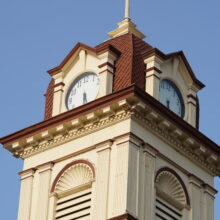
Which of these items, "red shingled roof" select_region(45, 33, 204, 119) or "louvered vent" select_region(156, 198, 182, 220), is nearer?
"louvered vent" select_region(156, 198, 182, 220)

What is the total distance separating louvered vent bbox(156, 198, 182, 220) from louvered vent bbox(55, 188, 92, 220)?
2.39m

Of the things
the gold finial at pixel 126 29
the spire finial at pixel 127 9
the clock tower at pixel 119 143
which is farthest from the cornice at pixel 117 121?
the spire finial at pixel 127 9

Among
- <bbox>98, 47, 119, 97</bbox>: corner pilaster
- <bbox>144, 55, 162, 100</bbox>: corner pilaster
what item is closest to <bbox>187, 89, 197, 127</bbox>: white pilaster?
<bbox>144, 55, 162, 100</bbox>: corner pilaster

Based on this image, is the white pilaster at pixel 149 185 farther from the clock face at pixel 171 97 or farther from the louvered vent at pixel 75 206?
the clock face at pixel 171 97

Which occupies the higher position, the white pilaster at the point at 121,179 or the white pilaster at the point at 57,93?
the white pilaster at the point at 57,93

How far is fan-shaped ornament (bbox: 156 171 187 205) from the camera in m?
47.0

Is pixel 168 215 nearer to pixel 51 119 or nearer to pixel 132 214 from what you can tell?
pixel 132 214

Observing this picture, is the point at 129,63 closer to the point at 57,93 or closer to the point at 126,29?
the point at 57,93

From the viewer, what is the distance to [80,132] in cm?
4759

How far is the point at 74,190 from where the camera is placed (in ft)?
154

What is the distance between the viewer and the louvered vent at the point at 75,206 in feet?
152

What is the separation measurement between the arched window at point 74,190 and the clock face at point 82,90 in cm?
246

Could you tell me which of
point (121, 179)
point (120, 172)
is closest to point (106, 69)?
point (120, 172)

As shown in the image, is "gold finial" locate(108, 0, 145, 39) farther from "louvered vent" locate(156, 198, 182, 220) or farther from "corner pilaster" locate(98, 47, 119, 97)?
"louvered vent" locate(156, 198, 182, 220)
